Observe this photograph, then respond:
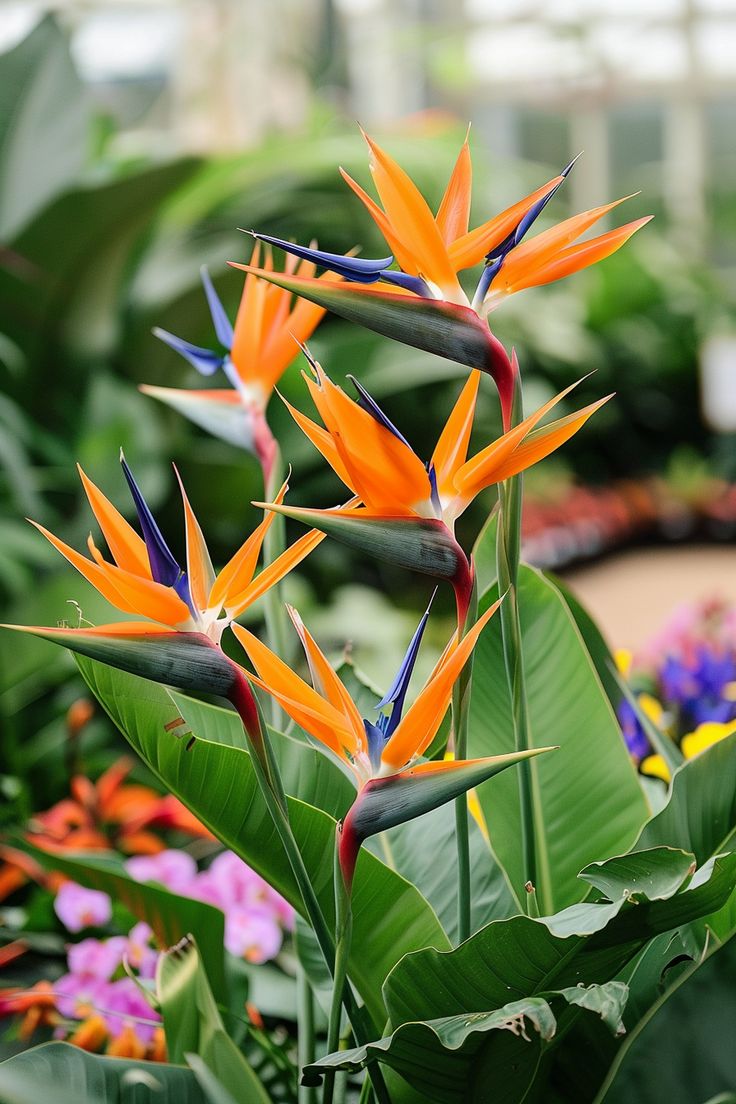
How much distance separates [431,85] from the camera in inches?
221

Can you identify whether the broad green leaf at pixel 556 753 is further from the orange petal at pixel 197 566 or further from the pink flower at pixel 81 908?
the pink flower at pixel 81 908

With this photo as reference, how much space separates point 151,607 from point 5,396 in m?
1.48

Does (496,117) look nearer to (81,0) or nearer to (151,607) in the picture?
(81,0)

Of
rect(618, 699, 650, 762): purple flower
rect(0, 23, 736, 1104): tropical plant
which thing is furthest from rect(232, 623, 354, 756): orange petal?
rect(618, 699, 650, 762): purple flower

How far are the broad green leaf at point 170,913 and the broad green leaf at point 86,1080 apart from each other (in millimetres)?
86

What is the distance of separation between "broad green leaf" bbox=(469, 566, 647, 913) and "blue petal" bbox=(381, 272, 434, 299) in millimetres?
172

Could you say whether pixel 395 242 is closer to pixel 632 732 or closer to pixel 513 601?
pixel 513 601

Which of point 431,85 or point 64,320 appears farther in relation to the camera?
point 431,85

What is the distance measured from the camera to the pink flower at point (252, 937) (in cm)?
61

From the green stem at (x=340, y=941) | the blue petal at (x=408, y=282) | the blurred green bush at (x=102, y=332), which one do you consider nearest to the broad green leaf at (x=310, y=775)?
the green stem at (x=340, y=941)

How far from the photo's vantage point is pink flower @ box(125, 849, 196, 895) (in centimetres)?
68

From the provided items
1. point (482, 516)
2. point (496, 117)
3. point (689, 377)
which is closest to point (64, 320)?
point (482, 516)

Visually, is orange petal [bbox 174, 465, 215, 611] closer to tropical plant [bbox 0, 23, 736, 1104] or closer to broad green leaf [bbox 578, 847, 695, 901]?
tropical plant [bbox 0, 23, 736, 1104]

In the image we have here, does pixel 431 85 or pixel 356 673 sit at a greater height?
pixel 431 85
